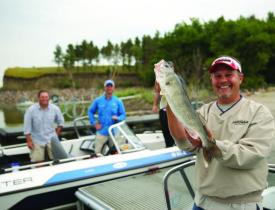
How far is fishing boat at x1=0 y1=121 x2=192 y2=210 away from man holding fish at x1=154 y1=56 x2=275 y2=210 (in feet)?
Answer: 11.5

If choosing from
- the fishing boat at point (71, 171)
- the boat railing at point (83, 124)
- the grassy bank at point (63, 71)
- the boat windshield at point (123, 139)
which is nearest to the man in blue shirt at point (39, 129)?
the fishing boat at point (71, 171)

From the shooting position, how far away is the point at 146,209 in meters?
4.51

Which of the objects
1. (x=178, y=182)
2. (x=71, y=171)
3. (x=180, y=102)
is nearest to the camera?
(x=180, y=102)

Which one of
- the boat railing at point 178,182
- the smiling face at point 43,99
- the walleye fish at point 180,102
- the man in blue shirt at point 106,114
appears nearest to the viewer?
the walleye fish at point 180,102

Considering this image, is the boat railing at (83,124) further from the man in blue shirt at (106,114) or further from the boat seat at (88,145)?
the man in blue shirt at (106,114)

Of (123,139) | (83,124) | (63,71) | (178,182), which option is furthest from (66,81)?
(178,182)

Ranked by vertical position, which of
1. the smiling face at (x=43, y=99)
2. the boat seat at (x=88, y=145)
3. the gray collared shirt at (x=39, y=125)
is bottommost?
the boat seat at (x=88, y=145)

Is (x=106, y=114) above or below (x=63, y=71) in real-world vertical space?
below

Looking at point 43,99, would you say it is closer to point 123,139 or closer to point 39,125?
point 39,125

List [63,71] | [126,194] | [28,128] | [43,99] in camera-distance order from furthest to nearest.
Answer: [63,71], [43,99], [28,128], [126,194]

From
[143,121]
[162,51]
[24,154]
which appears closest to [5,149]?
[24,154]

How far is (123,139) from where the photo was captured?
22.7 ft

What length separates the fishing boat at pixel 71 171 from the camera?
17.4 feet

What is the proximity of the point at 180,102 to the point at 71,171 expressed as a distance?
406cm
